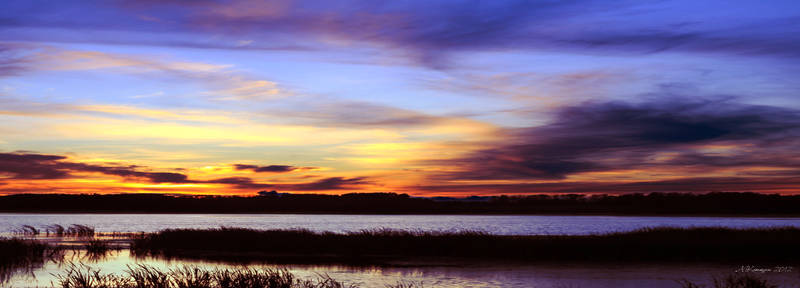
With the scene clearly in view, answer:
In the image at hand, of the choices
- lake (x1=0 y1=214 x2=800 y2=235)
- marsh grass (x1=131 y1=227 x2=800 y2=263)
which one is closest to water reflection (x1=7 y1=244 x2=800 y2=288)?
marsh grass (x1=131 y1=227 x2=800 y2=263)

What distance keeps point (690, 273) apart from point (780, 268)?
17.6 ft

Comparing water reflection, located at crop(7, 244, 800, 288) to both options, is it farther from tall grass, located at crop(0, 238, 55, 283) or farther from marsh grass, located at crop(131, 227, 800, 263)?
marsh grass, located at crop(131, 227, 800, 263)

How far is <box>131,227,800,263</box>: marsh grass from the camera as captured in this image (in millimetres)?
39688

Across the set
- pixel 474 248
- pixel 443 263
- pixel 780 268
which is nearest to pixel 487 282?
pixel 443 263

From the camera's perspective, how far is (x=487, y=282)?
94.2 feet

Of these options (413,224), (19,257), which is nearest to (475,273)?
(19,257)

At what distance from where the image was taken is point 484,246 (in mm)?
41094

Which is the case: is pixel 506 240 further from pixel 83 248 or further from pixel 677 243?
pixel 83 248
